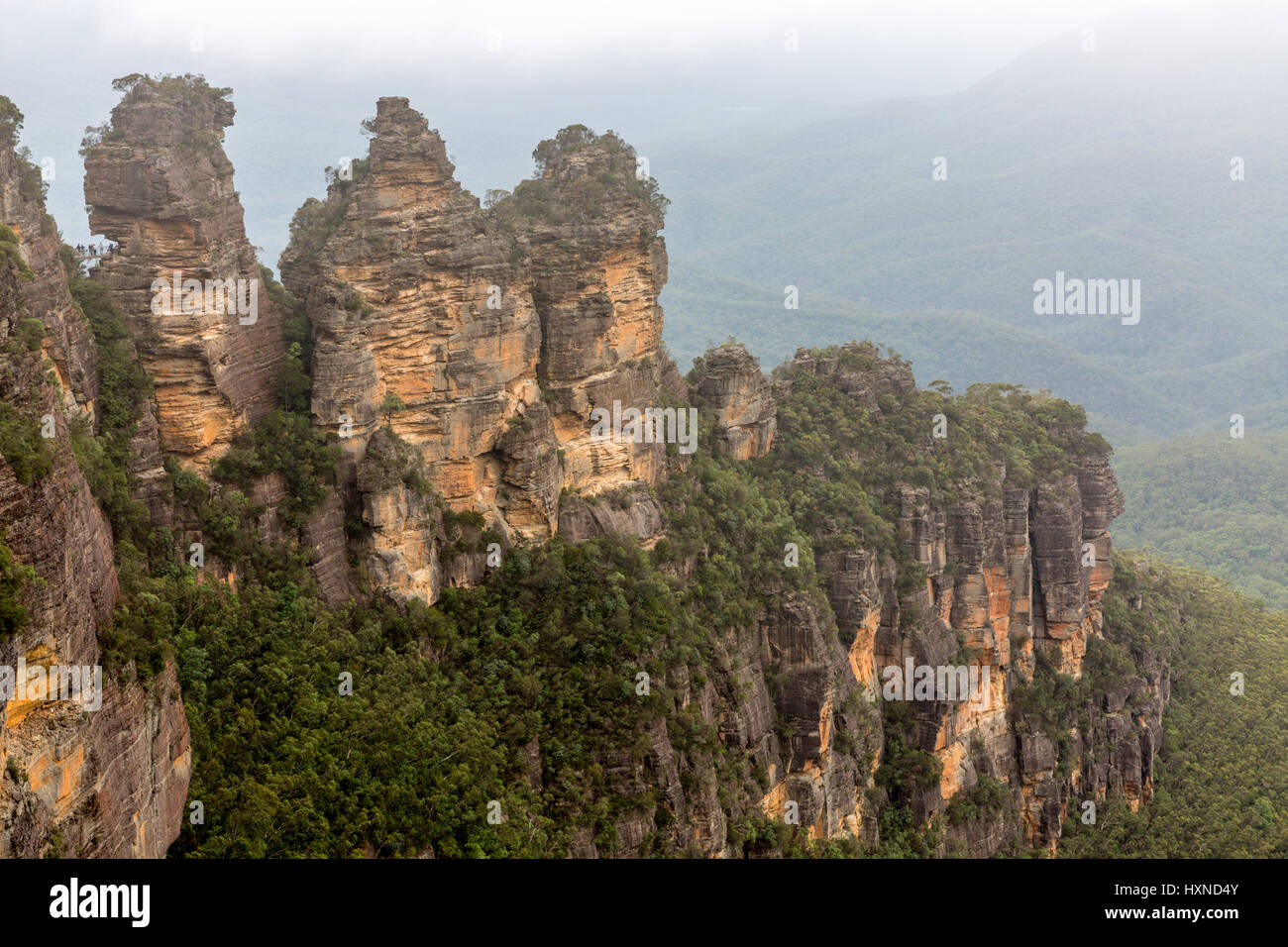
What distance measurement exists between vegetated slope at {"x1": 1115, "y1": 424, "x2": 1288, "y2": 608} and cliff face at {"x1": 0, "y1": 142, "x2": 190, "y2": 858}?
9448 centimetres

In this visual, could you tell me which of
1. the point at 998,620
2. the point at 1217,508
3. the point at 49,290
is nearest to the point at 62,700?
the point at 49,290

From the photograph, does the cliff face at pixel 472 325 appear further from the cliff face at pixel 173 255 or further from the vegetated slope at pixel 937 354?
the vegetated slope at pixel 937 354

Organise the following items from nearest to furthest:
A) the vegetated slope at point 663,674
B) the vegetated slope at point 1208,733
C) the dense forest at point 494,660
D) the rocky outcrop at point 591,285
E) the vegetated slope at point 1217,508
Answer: the dense forest at point 494,660
the vegetated slope at point 663,674
the rocky outcrop at point 591,285
the vegetated slope at point 1208,733
the vegetated slope at point 1217,508

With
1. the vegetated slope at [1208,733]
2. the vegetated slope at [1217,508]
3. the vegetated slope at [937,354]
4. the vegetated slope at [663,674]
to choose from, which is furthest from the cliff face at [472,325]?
the vegetated slope at [937,354]

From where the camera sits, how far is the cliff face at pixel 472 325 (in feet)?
115

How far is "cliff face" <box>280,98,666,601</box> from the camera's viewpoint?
35.0 meters

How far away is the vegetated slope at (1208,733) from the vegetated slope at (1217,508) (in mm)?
31621

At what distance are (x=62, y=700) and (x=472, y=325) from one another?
68.5 ft

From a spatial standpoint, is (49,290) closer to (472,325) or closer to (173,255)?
(173,255)

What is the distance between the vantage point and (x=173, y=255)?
104ft

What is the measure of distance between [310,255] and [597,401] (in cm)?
1120

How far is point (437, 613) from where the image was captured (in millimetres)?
35281

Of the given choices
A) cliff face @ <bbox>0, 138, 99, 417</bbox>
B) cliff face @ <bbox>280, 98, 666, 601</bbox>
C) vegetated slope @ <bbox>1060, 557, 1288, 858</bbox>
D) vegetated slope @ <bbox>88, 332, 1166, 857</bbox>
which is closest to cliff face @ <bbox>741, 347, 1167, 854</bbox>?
vegetated slope @ <bbox>88, 332, 1166, 857</bbox>

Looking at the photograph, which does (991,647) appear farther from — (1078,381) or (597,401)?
(1078,381)
